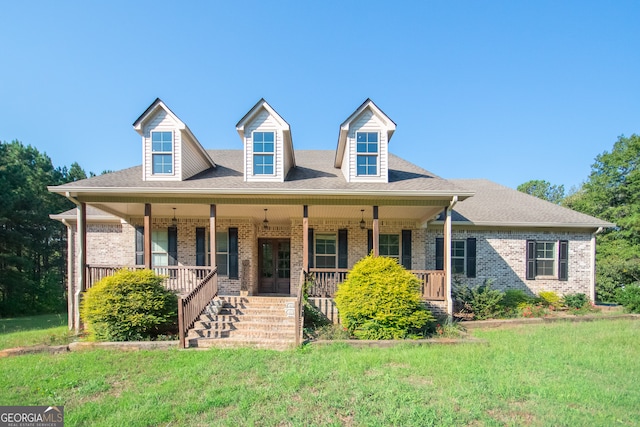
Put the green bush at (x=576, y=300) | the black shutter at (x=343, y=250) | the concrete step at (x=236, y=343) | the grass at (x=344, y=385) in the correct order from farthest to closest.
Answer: the black shutter at (x=343, y=250), the green bush at (x=576, y=300), the concrete step at (x=236, y=343), the grass at (x=344, y=385)

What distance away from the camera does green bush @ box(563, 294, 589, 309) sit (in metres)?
11.4

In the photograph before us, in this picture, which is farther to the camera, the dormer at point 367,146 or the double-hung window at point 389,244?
the double-hung window at point 389,244

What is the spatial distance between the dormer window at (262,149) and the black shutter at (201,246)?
153 inches

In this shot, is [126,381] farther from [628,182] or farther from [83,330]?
[628,182]

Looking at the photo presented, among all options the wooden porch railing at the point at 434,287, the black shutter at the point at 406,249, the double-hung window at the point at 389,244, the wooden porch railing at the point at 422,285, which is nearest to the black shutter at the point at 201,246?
the wooden porch railing at the point at 422,285

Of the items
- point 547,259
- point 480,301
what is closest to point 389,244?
point 480,301

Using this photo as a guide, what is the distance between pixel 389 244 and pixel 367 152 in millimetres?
4177

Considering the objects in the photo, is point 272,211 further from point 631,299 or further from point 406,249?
point 631,299

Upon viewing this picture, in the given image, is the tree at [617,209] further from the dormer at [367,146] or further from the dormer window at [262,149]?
the dormer window at [262,149]

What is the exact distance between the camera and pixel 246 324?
8320mm

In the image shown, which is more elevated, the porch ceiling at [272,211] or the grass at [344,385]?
the porch ceiling at [272,211]

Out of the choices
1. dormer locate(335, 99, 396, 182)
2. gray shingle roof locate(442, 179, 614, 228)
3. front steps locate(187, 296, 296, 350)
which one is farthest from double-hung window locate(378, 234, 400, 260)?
front steps locate(187, 296, 296, 350)

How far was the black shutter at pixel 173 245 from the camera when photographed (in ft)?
39.7

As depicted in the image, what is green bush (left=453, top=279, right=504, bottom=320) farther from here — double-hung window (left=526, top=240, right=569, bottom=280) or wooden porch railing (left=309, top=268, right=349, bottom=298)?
wooden porch railing (left=309, top=268, right=349, bottom=298)
